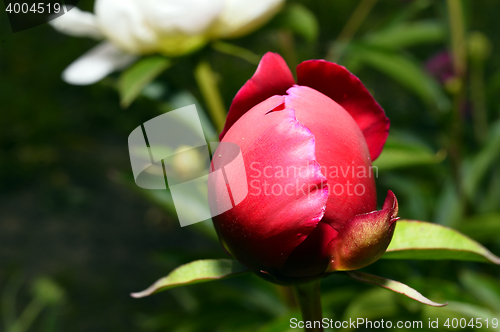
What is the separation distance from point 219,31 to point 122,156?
2.61ft

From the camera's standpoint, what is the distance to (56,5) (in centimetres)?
35

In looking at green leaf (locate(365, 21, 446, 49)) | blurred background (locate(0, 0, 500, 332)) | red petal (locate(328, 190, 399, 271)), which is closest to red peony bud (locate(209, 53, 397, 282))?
red petal (locate(328, 190, 399, 271))

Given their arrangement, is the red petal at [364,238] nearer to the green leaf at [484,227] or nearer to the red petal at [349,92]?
the red petal at [349,92]

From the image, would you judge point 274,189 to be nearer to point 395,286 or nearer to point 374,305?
point 395,286

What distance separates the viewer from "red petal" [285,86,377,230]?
6.1 inches

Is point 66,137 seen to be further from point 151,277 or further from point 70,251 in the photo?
point 151,277

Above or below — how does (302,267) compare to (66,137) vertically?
above

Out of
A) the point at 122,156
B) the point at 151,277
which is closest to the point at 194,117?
the point at 151,277

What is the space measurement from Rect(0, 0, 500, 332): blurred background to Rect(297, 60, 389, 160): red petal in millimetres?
123

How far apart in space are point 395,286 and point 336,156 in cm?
5

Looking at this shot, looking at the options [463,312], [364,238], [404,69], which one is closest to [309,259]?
[364,238]

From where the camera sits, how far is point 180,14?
307 mm

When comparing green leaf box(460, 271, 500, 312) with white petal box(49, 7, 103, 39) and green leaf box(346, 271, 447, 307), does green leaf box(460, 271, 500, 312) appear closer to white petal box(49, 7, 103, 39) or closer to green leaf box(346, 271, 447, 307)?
green leaf box(346, 271, 447, 307)

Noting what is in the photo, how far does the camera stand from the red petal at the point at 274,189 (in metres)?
0.15
